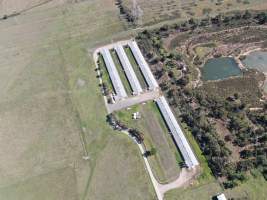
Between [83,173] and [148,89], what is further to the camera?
[148,89]

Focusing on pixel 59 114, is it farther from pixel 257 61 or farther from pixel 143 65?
pixel 257 61

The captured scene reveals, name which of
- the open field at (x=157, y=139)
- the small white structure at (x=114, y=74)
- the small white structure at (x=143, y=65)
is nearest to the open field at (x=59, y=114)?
the open field at (x=157, y=139)

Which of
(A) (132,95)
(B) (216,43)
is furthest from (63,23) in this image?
(B) (216,43)

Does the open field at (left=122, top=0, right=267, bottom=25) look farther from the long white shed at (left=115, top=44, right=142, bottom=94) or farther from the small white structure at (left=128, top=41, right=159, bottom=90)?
the long white shed at (left=115, top=44, right=142, bottom=94)

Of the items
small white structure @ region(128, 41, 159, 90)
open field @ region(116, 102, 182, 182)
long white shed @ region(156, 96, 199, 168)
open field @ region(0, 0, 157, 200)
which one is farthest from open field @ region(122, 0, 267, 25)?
open field @ region(116, 102, 182, 182)

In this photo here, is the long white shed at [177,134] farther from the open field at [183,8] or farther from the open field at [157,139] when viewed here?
the open field at [183,8]

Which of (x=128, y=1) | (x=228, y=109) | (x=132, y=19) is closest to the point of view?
(x=228, y=109)

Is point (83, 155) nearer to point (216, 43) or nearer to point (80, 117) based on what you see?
point (80, 117)
